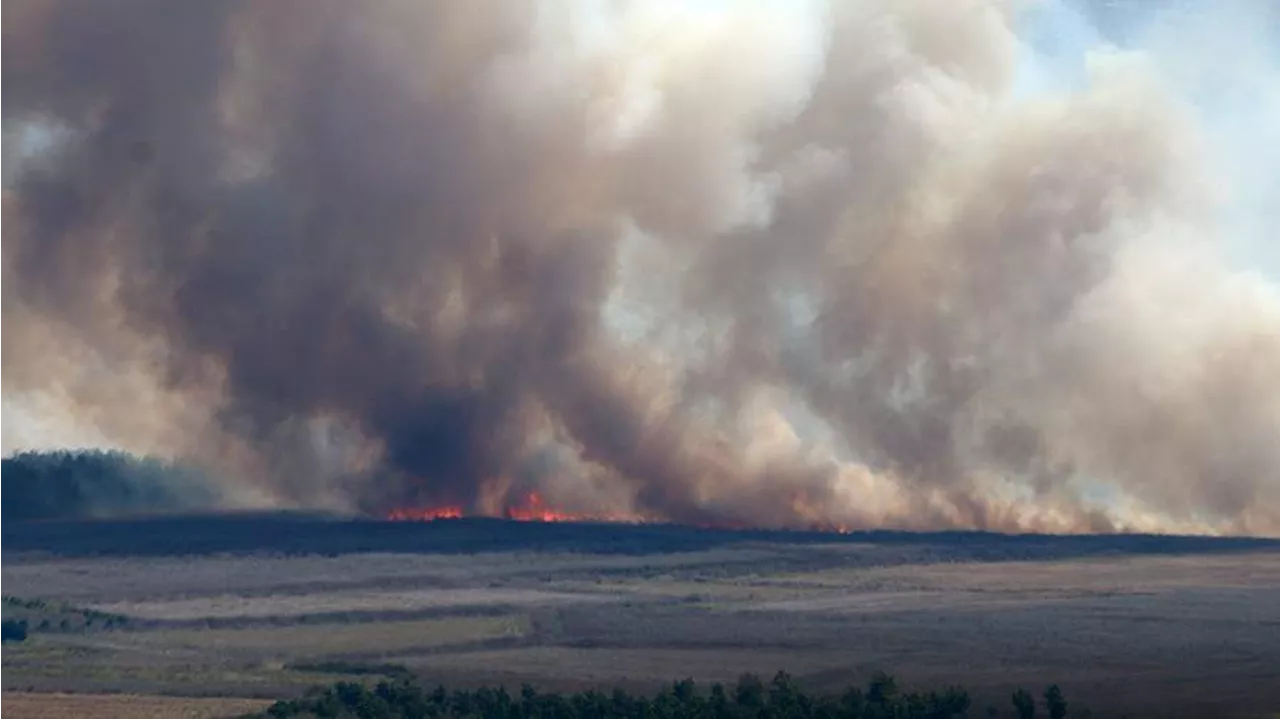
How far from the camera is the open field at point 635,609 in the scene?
2341 inches

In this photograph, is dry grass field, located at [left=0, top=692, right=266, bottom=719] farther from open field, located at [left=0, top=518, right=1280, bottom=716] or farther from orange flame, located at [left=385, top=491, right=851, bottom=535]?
orange flame, located at [left=385, top=491, right=851, bottom=535]

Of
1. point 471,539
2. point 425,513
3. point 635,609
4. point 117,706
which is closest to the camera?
point 117,706

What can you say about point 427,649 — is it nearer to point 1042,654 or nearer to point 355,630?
point 355,630

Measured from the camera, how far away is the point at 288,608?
246 ft

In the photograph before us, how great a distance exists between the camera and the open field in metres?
59.5

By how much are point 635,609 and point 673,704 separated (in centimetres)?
2083

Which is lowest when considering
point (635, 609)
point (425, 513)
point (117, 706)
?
point (117, 706)

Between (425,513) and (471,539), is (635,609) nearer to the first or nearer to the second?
(471,539)

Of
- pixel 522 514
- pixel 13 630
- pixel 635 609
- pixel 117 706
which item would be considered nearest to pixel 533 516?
pixel 522 514

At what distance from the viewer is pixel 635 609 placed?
73.8 meters

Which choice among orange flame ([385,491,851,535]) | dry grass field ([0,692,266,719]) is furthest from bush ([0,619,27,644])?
orange flame ([385,491,851,535])

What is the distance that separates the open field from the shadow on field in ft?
0.67

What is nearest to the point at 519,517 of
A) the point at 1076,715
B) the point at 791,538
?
the point at 791,538

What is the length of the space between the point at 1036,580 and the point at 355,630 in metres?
24.2
